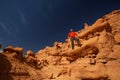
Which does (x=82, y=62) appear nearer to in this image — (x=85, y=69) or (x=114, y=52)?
(x=85, y=69)

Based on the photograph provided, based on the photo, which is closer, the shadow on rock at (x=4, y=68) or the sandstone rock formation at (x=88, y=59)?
the sandstone rock formation at (x=88, y=59)

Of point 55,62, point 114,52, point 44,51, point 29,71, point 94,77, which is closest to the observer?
point 94,77

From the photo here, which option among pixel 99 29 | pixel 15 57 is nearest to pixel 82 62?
pixel 99 29

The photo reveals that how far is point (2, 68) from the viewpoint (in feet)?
53.2

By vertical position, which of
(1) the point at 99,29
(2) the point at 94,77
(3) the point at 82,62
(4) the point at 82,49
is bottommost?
(2) the point at 94,77

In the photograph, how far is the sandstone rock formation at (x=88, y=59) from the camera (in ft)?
42.3

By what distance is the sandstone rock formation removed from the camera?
1291cm

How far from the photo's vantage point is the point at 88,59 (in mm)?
14414

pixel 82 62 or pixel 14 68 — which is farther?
pixel 14 68

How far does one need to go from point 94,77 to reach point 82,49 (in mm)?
3543

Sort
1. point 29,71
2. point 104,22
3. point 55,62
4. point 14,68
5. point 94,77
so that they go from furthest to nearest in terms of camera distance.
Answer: point 55,62 < point 29,71 < point 14,68 < point 104,22 < point 94,77

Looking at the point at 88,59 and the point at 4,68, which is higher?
the point at 4,68

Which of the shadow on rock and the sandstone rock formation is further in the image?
the shadow on rock

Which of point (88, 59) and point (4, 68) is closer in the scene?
point (88, 59)
